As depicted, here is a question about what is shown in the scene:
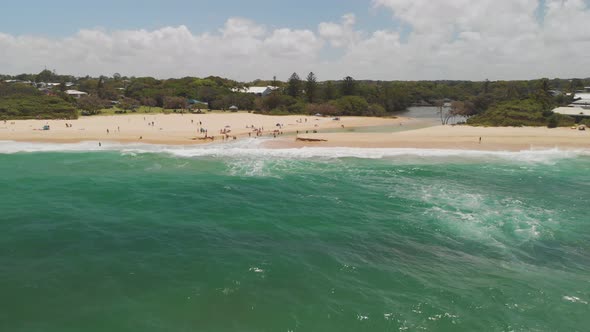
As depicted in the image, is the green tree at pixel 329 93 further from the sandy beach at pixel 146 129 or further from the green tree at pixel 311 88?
the sandy beach at pixel 146 129

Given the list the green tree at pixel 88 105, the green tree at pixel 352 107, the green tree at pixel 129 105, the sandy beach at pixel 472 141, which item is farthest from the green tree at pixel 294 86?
the sandy beach at pixel 472 141

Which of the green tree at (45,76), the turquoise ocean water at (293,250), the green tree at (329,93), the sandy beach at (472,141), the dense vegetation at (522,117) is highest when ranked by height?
the green tree at (45,76)

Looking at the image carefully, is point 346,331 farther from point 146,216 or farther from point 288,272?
point 146,216

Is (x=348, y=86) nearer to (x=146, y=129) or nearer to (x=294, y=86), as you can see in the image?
(x=294, y=86)

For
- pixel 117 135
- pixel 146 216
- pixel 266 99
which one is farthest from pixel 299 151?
pixel 266 99

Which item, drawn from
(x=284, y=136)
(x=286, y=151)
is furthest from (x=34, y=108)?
(x=286, y=151)

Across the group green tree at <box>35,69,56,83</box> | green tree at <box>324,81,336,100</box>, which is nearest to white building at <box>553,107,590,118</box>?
green tree at <box>324,81,336,100</box>

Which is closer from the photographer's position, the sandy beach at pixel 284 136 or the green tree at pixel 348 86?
the sandy beach at pixel 284 136
